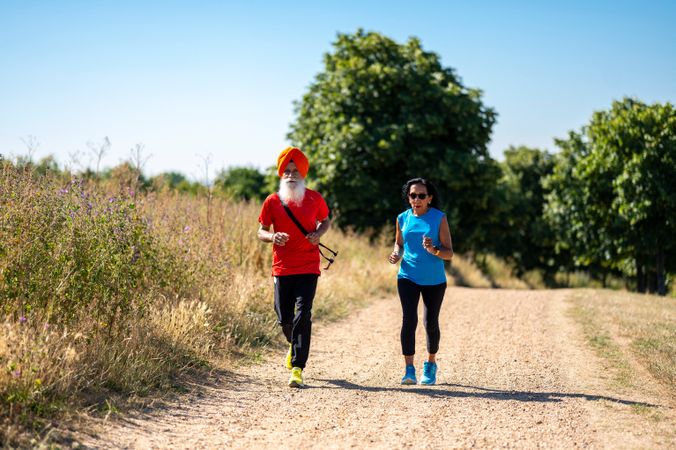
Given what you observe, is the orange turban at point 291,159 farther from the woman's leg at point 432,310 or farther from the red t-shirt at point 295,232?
the woman's leg at point 432,310

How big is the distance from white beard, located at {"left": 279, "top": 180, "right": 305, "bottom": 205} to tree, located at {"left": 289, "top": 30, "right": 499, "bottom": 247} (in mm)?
16896

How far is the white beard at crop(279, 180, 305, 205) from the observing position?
6.81m

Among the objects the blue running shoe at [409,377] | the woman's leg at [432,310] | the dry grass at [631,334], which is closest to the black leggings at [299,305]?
the blue running shoe at [409,377]

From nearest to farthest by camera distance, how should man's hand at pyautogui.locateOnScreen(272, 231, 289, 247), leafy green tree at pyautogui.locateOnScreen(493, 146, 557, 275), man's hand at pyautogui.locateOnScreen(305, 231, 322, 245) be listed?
man's hand at pyautogui.locateOnScreen(272, 231, 289, 247) < man's hand at pyautogui.locateOnScreen(305, 231, 322, 245) < leafy green tree at pyautogui.locateOnScreen(493, 146, 557, 275)

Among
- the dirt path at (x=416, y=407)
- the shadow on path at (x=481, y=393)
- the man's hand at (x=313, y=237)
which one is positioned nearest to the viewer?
the dirt path at (x=416, y=407)

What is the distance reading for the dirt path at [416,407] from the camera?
16.5ft

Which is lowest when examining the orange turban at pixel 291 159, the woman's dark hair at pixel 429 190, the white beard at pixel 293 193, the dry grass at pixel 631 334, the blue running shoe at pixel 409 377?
the blue running shoe at pixel 409 377

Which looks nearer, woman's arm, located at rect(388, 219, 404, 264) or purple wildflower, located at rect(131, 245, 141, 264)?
woman's arm, located at rect(388, 219, 404, 264)

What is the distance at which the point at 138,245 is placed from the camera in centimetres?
727

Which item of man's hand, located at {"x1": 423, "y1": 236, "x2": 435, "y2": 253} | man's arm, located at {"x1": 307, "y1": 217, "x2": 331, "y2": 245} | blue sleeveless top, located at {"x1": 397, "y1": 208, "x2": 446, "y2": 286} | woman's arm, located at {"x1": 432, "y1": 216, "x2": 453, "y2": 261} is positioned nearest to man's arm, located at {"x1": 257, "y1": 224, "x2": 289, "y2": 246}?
man's arm, located at {"x1": 307, "y1": 217, "x2": 331, "y2": 245}

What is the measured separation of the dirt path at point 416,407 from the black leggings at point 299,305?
1.29 ft

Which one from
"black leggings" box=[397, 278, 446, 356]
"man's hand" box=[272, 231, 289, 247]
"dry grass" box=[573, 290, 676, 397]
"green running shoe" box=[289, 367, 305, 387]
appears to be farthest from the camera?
"dry grass" box=[573, 290, 676, 397]

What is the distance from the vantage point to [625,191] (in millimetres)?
24766

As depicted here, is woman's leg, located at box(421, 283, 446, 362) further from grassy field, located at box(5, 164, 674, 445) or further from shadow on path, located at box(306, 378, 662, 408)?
grassy field, located at box(5, 164, 674, 445)
